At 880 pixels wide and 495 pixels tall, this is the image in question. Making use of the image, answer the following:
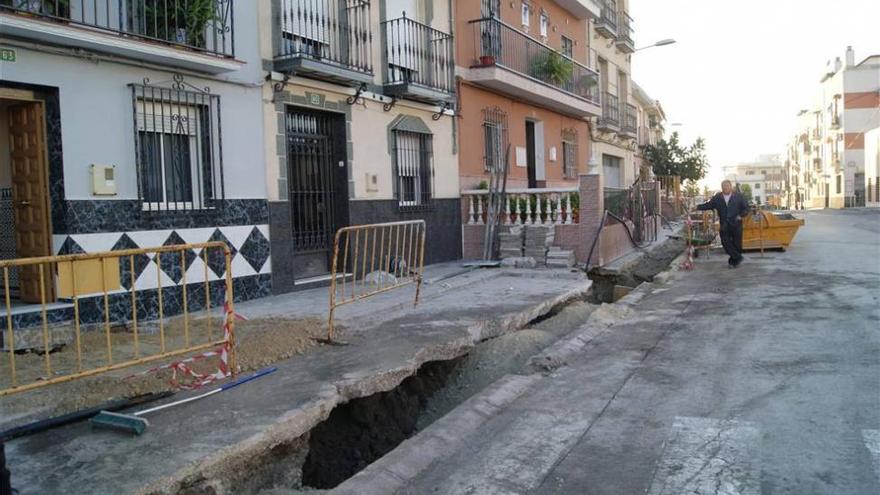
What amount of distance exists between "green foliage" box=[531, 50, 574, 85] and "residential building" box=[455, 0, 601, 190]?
26 millimetres

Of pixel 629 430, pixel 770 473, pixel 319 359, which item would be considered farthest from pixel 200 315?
pixel 770 473

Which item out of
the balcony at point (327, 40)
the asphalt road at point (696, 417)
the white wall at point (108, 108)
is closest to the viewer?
the asphalt road at point (696, 417)

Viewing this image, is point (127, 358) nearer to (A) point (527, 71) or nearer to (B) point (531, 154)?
(A) point (527, 71)

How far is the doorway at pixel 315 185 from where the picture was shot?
10.6 meters

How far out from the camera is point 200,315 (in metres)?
8.12

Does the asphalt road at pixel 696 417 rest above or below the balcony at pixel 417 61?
below

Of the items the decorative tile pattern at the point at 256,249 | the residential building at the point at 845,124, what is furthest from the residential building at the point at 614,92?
the residential building at the point at 845,124

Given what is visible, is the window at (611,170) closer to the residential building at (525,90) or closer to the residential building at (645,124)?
the residential building at (645,124)

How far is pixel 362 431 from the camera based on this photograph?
576 cm

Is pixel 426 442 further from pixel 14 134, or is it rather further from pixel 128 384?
pixel 14 134

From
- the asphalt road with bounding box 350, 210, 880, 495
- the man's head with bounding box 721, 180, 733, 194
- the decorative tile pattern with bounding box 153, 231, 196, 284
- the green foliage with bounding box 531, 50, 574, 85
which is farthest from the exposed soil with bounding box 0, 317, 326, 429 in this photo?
the green foliage with bounding box 531, 50, 574, 85

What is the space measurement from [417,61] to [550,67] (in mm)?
5883

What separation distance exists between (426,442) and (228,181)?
580 cm

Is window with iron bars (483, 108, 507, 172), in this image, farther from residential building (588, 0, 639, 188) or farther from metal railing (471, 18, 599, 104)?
residential building (588, 0, 639, 188)
